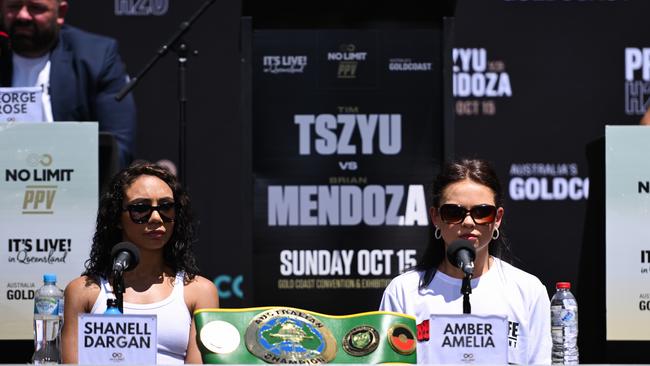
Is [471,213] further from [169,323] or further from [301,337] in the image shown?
[169,323]

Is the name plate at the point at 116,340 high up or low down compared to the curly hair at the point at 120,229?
down

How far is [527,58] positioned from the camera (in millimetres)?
6691

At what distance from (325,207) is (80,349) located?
2956 millimetres

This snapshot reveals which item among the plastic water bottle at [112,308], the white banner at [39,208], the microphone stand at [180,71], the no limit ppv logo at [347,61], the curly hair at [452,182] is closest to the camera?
the plastic water bottle at [112,308]

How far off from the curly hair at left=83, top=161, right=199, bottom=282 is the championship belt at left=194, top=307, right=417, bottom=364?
803mm

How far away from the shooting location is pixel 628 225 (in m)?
5.00

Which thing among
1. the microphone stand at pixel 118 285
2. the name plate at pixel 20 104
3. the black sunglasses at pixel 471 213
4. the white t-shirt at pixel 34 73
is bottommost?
the microphone stand at pixel 118 285

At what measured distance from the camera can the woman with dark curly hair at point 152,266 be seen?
12.3 feet

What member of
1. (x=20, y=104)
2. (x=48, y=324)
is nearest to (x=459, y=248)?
(x=48, y=324)

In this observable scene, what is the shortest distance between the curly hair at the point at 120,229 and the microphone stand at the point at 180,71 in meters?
1.94

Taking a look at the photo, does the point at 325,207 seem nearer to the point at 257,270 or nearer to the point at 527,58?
the point at 257,270

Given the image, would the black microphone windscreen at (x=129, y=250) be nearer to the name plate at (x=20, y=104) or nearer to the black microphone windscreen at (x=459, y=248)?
the black microphone windscreen at (x=459, y=248)

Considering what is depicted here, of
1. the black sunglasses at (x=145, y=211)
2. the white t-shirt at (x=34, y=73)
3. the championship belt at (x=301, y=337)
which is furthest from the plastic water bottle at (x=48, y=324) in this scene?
the white t-shirt at (x=34, y=73)

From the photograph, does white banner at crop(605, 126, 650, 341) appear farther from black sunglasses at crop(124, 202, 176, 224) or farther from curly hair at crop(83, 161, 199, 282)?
black sunglasses at crop(124, 202, 176, 224)
